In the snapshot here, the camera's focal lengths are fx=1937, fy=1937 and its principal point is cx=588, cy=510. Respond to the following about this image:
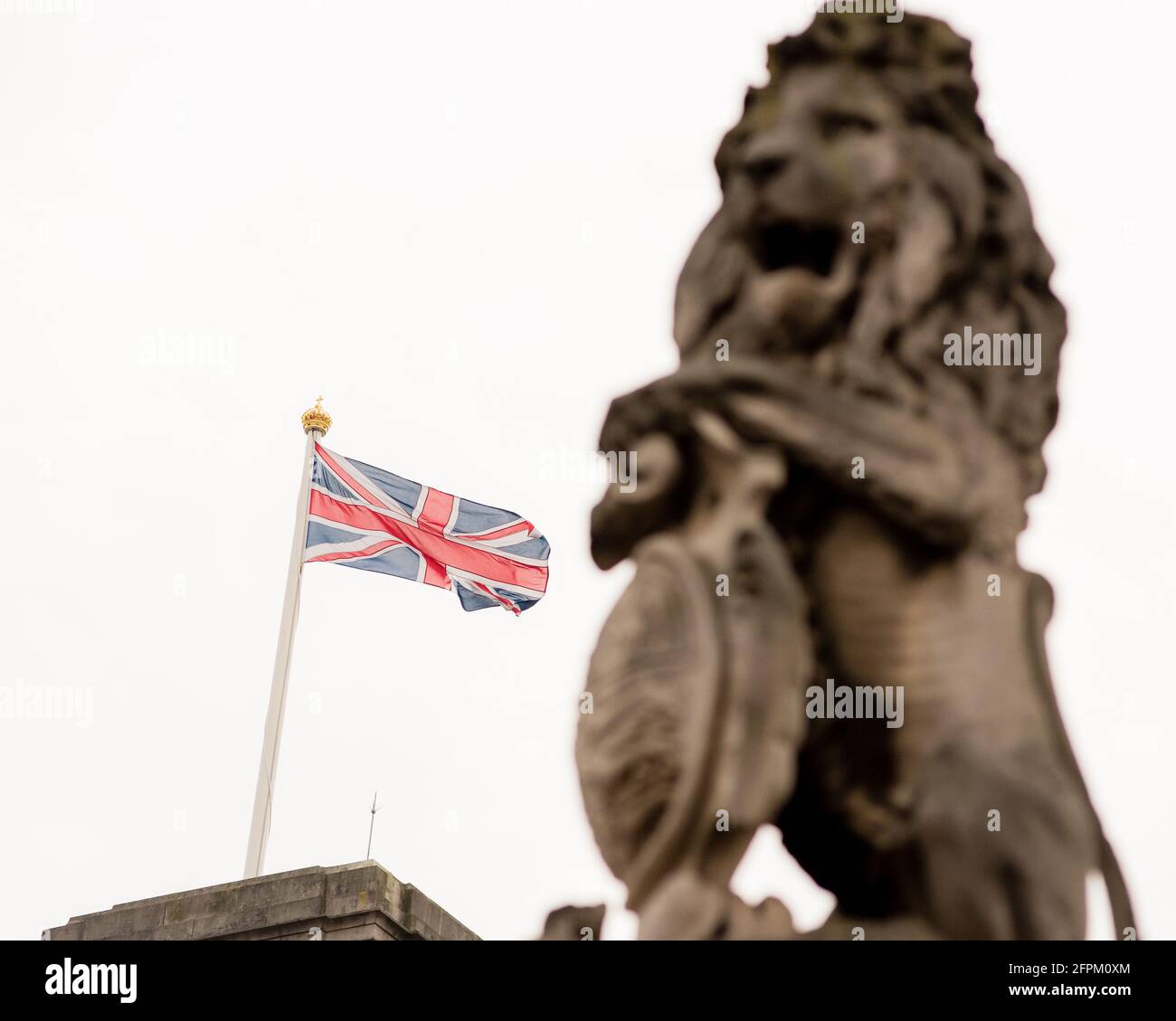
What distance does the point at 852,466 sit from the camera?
6.39 metres

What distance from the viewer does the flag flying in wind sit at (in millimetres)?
22156

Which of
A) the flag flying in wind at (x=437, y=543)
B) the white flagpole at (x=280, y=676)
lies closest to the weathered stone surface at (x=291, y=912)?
the white flagpole at (x=280, y=676)

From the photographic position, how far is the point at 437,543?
2219cm

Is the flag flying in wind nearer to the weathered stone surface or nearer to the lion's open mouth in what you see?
the weathered stone surface

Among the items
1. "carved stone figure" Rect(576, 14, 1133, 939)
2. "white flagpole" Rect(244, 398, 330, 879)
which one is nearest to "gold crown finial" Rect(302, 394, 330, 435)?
"white flagpole" Rect(244, 398, 330, 879)

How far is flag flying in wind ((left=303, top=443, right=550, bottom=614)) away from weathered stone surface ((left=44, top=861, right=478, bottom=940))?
16.8 feet

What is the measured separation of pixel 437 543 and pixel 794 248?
1529cm

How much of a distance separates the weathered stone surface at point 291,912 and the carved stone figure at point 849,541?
35.1 ft

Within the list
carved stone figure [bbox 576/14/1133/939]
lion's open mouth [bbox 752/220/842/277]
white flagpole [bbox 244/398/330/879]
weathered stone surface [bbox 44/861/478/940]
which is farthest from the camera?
white flagpole [bbox 244/398/330/879]

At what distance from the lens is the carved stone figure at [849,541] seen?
588 centimetres

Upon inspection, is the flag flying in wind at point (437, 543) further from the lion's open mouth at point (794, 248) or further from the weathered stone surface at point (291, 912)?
the lion's open mouth at point (794, 248)
